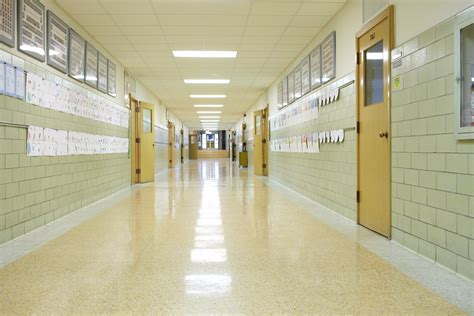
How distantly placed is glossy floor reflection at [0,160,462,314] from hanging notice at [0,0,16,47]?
80.9 inches

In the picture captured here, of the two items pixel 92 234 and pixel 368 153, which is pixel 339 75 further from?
pixel 92 234

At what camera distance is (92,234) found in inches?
159

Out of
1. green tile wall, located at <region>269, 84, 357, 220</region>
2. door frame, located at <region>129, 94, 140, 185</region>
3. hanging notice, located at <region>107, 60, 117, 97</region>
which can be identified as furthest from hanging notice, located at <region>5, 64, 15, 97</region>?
door frame, located at <region>129, 94, 140, 185</region>

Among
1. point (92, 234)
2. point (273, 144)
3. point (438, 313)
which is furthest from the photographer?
point (273, 144)

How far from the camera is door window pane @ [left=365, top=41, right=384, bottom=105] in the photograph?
4023 millimetres

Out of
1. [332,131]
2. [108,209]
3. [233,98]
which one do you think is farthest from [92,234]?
[233,98]

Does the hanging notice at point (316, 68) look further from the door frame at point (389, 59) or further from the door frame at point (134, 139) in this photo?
the door frame at point (134, 139)

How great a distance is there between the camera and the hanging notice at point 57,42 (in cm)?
464

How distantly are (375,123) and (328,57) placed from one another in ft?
6.56

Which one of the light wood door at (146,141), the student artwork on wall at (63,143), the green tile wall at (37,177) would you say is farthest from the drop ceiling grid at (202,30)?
the student artwork on wall at (63,143)

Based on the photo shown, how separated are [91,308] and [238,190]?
6.11 meters

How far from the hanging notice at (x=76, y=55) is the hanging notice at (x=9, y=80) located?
1562 mm

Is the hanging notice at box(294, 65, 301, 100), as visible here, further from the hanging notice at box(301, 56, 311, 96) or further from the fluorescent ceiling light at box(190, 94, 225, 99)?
the fluorescent ceiling light at box(190, 94, 225, 99)

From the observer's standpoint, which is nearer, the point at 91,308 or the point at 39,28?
the point at 91,308
